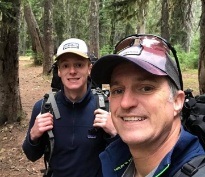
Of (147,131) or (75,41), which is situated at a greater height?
(75,41)

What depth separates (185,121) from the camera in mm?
1991

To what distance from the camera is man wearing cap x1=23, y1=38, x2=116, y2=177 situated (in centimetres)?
Answer: 282

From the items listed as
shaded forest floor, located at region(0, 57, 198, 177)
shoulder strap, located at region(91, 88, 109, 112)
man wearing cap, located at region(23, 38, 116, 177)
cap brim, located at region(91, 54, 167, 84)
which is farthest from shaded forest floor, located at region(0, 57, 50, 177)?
cap brim, located at region(91, 54, 167, 84)

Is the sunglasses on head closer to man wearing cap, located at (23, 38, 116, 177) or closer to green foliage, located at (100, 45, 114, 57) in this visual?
man wearing cap, located at (23, 38, 116, 177)

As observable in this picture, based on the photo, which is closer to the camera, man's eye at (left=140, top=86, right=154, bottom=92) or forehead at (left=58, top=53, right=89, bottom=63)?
man's eye at (left=140, top=86, right=154, bottom=92)

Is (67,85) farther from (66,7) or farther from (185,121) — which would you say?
(66,7)

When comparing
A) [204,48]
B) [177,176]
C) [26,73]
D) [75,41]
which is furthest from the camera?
Result: [26,73]

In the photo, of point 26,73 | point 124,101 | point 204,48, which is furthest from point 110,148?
point 26,73

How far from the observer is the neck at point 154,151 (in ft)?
5.30

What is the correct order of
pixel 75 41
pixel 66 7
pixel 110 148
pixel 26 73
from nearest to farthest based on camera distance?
pixel 110 148, pixel 75 41, pixel 26 73, pixel 66 7

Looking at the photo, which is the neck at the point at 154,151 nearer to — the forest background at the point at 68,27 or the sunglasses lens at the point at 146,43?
the sunglasses lens at the point at 146,43

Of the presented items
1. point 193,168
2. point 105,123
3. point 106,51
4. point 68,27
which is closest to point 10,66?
point 105,123

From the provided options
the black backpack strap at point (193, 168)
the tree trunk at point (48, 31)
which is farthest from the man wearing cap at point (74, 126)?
the tree trunk at point (48, 31)

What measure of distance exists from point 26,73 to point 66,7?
1579 centimetres
